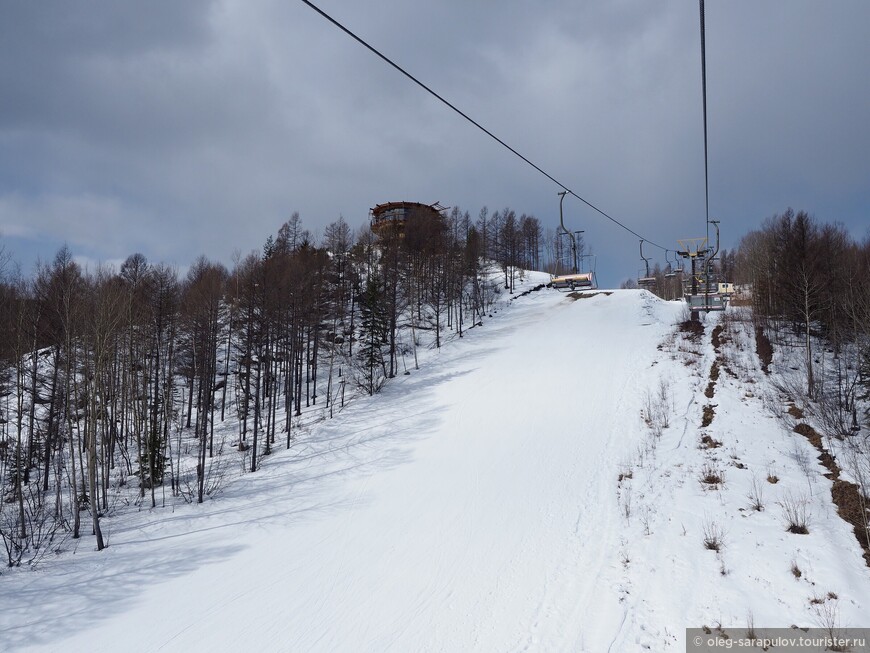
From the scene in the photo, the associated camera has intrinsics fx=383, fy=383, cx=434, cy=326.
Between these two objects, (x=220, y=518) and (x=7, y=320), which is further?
(x=7, y=320)

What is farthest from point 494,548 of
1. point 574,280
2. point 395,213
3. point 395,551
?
point 395,213

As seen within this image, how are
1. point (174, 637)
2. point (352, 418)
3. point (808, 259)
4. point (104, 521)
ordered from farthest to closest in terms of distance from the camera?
point (352, 418) < point (808, 259) < point (104, 521) < point (174, 637)

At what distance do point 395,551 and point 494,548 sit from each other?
8.26 ft

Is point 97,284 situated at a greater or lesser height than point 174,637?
greater

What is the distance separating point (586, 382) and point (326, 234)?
43673mm

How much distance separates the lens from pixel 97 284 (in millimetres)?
15930

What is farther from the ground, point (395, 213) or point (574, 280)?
point (395, 213)

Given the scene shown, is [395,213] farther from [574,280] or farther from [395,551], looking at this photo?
[395,551]

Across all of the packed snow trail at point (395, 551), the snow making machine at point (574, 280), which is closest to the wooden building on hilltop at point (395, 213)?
the snow making machine at point (574, 280)

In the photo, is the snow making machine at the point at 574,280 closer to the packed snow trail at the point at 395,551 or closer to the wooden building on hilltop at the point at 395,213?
the packed snow trail at the point at 395,551

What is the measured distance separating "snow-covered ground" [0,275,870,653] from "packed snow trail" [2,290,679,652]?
0.19 ft

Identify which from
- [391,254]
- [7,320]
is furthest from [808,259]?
[7,320]

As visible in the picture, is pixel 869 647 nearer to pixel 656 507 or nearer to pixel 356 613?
pixel 656 507

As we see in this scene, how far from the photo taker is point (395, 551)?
980 cm
